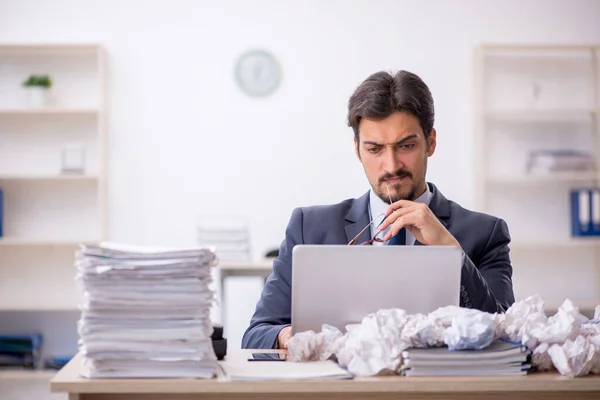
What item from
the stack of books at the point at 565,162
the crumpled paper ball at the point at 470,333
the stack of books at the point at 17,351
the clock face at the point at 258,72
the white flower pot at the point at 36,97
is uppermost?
the clock face at the point at 258,72

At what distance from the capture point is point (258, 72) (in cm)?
521

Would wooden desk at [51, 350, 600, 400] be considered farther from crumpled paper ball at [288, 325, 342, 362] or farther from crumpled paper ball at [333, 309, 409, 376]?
crumpled paper ball at [288, 325, 342, 362]

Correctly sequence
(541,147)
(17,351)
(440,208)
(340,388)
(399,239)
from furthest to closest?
(541,147) < (17,351) < (440,208) < (399,239) < (340,388)

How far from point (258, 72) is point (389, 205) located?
10.4ft

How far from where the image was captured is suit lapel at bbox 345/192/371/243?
235cm

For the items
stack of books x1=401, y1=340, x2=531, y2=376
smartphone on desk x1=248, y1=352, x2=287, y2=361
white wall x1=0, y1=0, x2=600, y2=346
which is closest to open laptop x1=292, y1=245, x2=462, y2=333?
smartphone on desk x1=248, y1=352, x2=287, y2=361

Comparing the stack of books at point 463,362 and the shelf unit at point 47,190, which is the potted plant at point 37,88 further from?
the stack of books at point 463,362

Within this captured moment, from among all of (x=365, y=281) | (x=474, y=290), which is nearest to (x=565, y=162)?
(x=474, y=290)

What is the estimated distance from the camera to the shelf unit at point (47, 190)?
17.0 ft

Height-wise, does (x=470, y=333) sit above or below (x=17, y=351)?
above

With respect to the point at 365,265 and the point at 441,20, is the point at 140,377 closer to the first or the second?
the point at 365,265

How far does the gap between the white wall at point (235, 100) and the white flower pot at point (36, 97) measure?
0.36 m

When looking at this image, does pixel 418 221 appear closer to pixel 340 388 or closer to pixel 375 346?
pixel 375 346

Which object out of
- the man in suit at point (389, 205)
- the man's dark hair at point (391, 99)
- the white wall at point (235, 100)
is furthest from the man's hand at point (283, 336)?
the white wall at point (235, 100)
